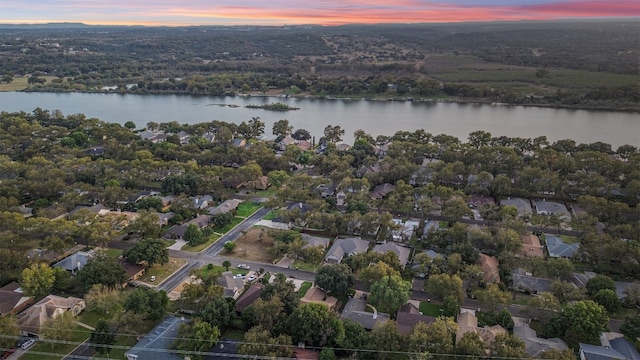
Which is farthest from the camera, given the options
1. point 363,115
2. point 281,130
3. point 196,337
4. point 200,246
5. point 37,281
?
point 363,115

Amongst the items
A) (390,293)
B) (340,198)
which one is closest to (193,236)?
(340,198)

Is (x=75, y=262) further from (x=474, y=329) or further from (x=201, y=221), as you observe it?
(x=474, y=329)

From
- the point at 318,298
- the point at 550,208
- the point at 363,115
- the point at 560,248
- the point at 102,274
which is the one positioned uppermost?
the point at 363,115

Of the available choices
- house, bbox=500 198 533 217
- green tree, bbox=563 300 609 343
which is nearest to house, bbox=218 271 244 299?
green tree, bbox=563 300 609 343

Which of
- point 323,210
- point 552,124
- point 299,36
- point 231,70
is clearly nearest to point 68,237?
point 323,210

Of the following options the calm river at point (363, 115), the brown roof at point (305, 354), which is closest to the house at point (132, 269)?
the brown roof at point (305, 354)

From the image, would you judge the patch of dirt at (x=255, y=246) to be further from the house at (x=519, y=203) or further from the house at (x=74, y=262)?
the house at (x=519, y=203)

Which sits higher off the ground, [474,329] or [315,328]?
[315,328]
